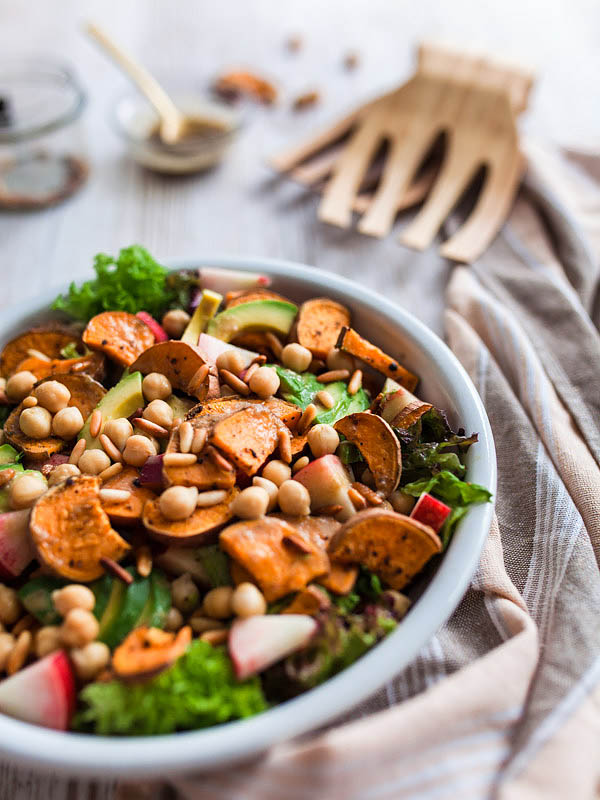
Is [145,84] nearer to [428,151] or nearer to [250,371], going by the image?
[428,151]

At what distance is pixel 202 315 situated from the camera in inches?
101

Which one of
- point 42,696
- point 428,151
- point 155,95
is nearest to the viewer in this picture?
point 42,696

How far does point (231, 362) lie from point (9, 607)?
3.07 ft

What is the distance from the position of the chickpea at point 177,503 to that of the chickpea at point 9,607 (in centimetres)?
44

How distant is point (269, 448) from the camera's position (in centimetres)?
211

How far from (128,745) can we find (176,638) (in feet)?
0.91

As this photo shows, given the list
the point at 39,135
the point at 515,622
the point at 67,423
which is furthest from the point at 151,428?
the point at 39,135

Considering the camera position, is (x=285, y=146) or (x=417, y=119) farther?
(x=285, y=146)

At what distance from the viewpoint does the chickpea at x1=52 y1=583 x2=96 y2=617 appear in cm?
180

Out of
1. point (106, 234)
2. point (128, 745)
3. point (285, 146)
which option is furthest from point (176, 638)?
point (285, 146)

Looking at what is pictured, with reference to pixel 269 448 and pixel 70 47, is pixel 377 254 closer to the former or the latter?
pixel 269 448

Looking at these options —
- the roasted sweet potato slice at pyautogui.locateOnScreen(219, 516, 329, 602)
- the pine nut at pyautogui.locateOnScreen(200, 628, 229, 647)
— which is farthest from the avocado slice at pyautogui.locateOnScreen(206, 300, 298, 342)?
the pine nut at pyautogui.locateOnScreen(200, 628, 229, 647)

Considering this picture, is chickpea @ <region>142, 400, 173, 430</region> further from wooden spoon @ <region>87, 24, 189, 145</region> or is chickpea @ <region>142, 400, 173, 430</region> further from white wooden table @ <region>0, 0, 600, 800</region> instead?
wooden spoon @ <region>87, 24, 189, 145</region>

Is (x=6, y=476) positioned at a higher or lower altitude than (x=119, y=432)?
lower
